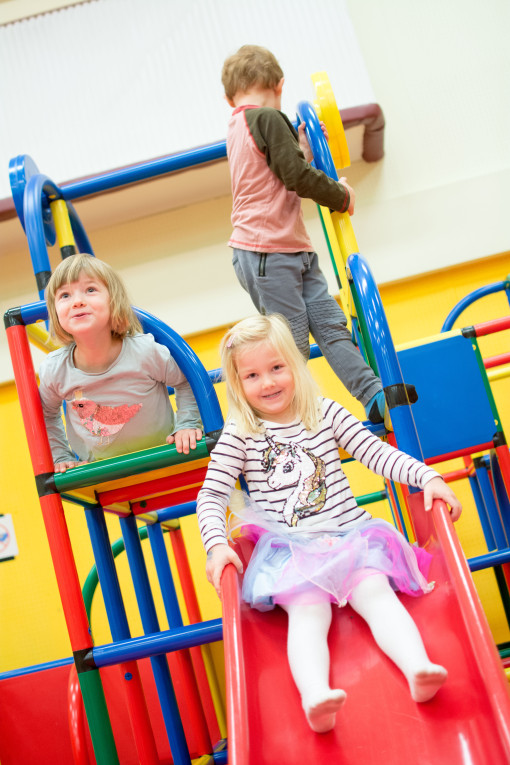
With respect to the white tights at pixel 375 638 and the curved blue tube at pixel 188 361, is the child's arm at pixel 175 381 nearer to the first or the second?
the curved blue tube at pixel 188 361

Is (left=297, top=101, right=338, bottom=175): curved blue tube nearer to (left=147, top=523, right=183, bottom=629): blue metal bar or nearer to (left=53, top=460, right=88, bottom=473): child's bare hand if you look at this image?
(left=53, top=460, right=88, bottom=473): child's bare hand

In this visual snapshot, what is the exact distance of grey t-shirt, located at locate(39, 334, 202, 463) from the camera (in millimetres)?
1351

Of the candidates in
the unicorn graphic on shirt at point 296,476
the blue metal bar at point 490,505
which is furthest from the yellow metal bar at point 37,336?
the blue metal bar at point 490,505

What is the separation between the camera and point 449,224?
3016mm

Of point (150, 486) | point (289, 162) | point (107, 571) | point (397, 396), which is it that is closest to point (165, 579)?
point (107, 571)

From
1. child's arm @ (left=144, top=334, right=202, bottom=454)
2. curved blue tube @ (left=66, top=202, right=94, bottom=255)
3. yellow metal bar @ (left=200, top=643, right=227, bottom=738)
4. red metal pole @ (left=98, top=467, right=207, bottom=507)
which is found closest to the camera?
child's arm @ (left=144, top=334, right=202, bottom=454)

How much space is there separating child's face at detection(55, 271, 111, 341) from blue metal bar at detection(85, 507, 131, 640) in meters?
0.40

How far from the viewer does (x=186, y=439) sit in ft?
4.08

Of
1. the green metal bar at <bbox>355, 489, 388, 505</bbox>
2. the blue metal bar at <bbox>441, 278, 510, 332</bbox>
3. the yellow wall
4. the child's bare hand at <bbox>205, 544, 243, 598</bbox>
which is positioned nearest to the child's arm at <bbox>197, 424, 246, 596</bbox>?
the child's bare hand at <bbox>205, 544, 243, 598</bbox>

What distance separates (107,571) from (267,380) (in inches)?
24.6

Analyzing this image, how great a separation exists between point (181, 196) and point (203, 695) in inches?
82.0

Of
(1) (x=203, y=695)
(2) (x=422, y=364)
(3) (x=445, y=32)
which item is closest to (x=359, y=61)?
(3) (x=445, y=32)

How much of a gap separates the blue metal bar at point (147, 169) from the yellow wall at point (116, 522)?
1295 millimetres

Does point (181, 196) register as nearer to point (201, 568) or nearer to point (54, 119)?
point (54, 119)
